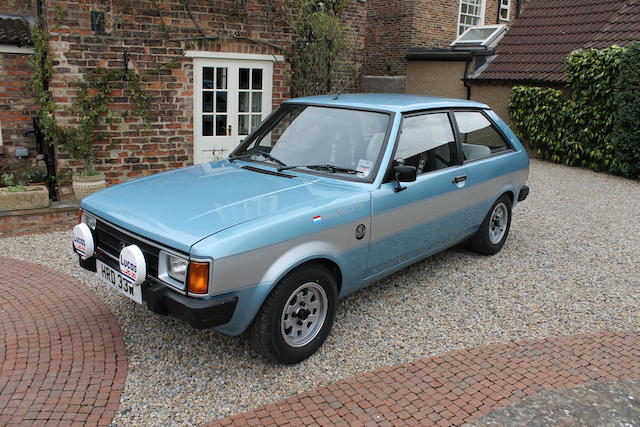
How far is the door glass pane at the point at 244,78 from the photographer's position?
31.4 feet

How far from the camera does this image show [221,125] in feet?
31.4

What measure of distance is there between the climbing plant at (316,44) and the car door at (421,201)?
17.2 feet

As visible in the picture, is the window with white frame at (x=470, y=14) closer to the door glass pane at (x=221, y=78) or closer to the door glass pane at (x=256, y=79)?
the door glass pane at (x=256, y=79)

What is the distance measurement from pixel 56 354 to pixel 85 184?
4.14 metres

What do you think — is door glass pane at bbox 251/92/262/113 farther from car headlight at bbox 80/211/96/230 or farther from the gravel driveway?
car headlight at bbox 80/211/96/230

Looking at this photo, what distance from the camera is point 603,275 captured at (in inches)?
234

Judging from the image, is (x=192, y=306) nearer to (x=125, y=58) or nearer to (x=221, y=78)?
(x=125, y=58)

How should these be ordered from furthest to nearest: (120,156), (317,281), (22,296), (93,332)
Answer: (120,156) < (22,296) < (93,332) < (317,281)

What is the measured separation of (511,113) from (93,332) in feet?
40.0

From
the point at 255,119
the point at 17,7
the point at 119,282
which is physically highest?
the point at 17,7

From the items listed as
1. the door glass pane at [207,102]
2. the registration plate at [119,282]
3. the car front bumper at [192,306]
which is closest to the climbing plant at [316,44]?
the door glass pane at [207,102]

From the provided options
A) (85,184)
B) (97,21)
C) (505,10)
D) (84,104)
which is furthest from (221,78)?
(505,10)

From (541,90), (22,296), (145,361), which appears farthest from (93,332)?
(541,90)

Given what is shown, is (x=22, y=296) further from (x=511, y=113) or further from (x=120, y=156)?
(x=511, y=113)
